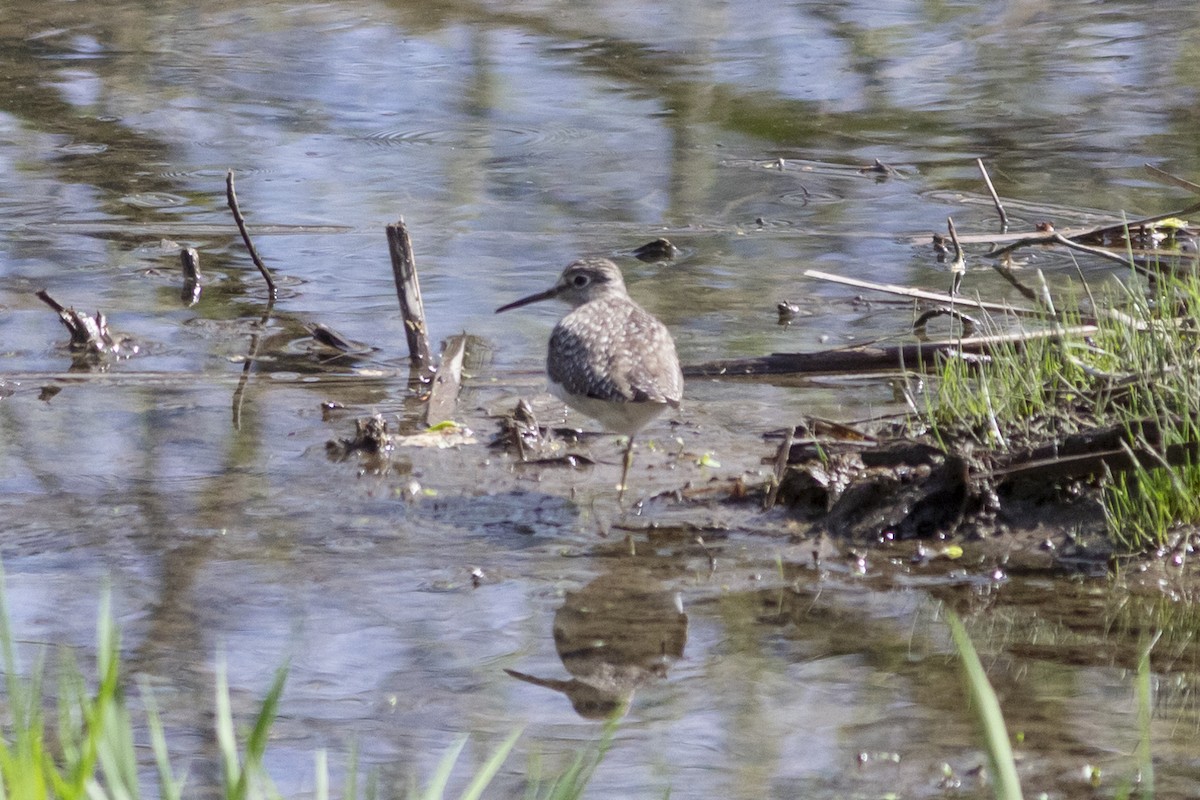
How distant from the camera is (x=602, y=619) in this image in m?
5.35

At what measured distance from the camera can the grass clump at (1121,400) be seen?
5.50m

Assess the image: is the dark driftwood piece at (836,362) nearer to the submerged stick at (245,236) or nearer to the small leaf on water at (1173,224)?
the submerged stick at (245,236)

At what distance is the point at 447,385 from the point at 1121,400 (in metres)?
3.05

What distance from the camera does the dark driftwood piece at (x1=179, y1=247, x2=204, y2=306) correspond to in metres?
9.27

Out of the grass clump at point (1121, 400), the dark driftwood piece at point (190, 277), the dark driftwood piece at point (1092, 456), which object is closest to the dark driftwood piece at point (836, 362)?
the grass clump at point (1121, 400)

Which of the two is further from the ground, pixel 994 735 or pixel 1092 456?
pixel 994 735

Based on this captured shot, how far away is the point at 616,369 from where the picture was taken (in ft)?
20.8

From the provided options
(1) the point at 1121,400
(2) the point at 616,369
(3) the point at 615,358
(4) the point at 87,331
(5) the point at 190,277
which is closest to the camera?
(1) the point at 1121,400

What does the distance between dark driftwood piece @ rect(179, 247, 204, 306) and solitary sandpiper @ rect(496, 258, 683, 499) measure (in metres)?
2.99

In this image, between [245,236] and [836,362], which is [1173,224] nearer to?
[836,362]

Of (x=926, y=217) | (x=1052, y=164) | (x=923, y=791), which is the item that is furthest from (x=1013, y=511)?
(x=1052, y=164)

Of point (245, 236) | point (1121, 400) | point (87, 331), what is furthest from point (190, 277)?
point (1121, 400)

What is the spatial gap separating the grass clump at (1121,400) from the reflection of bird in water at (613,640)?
1232mm

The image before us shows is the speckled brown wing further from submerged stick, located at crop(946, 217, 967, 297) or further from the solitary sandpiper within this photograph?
submerged stick, located at crop(946, 217, 967, 297)
